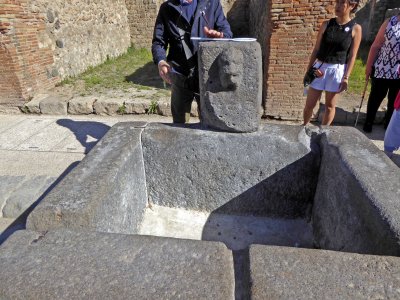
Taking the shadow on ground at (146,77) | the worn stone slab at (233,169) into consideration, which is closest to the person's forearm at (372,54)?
the worn stone slab at (233,169)

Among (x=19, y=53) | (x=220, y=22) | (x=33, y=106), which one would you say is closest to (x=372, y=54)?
(x=220, y=22)

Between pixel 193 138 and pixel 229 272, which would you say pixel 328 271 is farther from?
pixel 193 138

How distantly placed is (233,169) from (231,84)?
23.5 inches

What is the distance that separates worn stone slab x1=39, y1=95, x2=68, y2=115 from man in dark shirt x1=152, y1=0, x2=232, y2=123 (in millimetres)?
3114

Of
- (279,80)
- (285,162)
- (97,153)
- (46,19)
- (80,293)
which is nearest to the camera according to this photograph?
(80,293)

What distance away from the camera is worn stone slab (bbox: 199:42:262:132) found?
1.86 metres

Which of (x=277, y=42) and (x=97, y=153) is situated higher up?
(x=277, y=42)

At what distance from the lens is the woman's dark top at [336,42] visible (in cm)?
323

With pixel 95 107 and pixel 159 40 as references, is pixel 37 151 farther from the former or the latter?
pixel 159 40

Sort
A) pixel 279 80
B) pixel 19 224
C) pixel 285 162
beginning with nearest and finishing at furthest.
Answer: pixel 285 162 < pixel 19 224 < pixel 279 80

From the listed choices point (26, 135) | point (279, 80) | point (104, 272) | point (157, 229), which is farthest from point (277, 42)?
point (104, 272)

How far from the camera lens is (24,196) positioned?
2789 mm

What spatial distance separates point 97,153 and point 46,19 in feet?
17.6

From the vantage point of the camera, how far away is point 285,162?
206 centimetres
